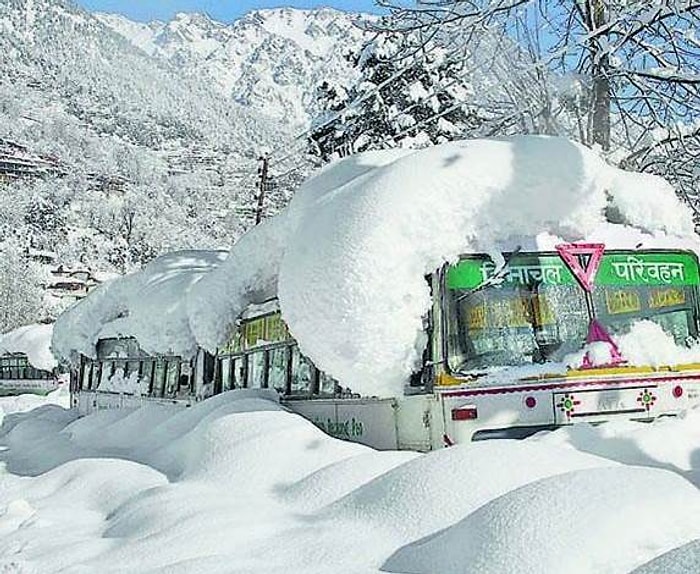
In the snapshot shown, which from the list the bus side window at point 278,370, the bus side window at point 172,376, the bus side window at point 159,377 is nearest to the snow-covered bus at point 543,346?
the bus side window at point 278,370

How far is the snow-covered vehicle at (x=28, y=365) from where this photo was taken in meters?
37.5

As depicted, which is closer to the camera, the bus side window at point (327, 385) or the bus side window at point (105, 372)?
the bus side window at point (327, 385)

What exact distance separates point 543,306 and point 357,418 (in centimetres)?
190

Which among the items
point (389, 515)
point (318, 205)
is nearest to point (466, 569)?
point (389, 515)

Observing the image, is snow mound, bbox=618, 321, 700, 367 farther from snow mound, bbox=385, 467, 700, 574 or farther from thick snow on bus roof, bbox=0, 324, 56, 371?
thick snow on bus roof, bbox=0, 324, 56, 371

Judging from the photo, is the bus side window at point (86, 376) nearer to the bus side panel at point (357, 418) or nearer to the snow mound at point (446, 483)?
the bus side panel at point (357, 418)

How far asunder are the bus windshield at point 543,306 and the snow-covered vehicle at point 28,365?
3255 cm

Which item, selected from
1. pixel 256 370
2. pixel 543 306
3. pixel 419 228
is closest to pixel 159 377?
pixel 256 370

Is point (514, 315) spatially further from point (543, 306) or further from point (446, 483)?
point (446, 483)

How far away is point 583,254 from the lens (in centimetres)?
743

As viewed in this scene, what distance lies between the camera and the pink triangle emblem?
7.36 m

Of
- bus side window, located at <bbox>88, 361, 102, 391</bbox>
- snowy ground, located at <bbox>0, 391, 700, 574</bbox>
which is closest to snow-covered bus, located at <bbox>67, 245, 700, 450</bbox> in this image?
snowy ground, located at <bbox>0, 391, 700, 574</bbox>

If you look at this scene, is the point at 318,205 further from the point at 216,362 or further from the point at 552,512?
the point at 552,512

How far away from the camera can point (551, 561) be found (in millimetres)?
3615
